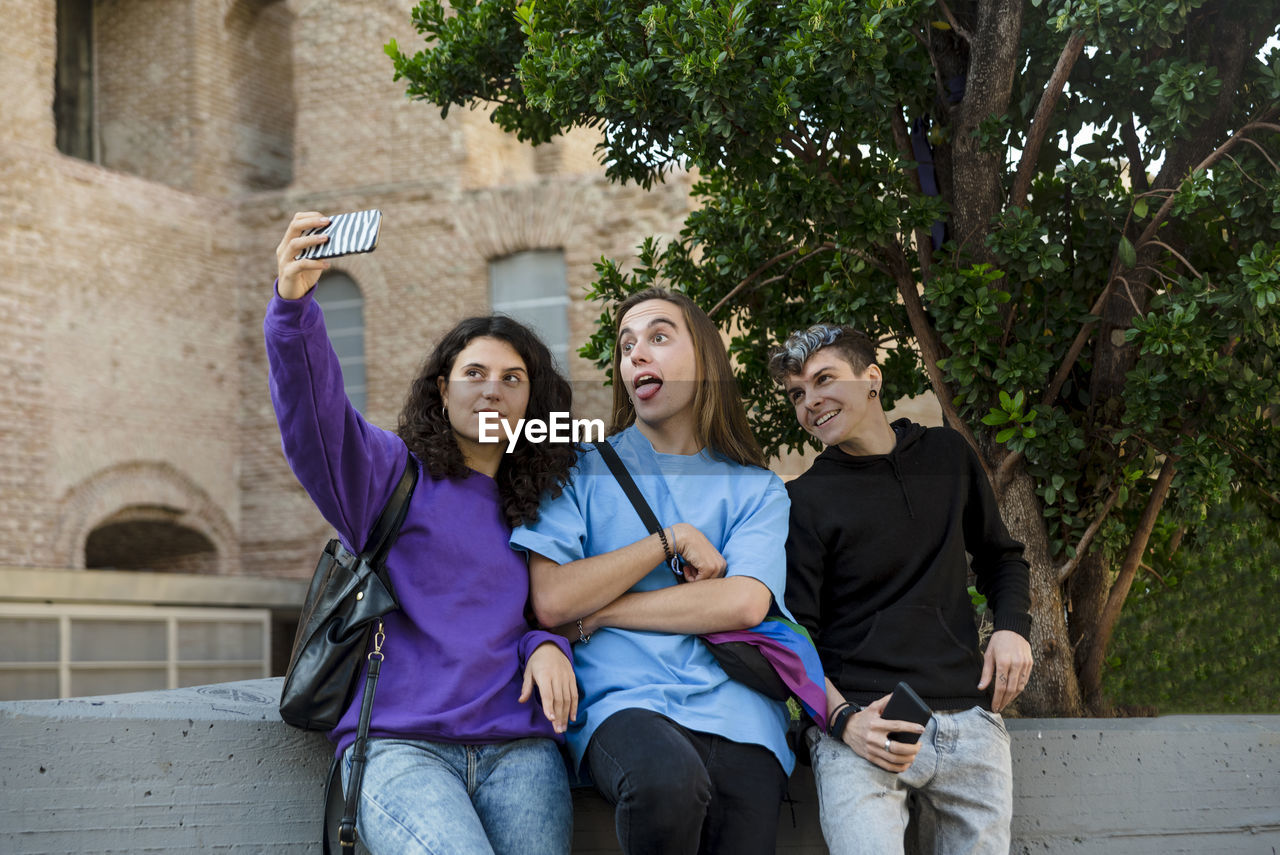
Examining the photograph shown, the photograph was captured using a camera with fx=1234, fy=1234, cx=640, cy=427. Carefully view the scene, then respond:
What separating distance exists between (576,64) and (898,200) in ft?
4.31

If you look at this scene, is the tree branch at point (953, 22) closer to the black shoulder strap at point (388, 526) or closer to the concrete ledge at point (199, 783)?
the concrete ledge at point (199, 783)

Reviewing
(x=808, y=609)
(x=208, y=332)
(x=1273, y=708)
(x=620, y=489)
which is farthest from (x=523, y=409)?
(x=208, y=332)

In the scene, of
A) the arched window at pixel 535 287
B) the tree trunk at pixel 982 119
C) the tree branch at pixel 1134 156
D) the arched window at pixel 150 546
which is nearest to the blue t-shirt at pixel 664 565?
the tree trunk at pixel 982 119

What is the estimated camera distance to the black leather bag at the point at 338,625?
270cm

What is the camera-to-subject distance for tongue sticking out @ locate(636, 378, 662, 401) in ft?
10.1

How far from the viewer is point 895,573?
3.05 m

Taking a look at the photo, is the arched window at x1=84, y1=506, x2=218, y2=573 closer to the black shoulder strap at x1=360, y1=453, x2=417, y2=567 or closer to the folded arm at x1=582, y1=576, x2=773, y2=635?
the black shoulder strap at x1=360, y1=453, x2=417, y2=567

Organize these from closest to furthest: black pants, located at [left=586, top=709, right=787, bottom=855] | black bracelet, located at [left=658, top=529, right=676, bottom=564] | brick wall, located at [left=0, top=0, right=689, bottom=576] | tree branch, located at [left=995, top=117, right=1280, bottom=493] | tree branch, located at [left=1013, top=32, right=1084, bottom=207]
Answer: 1. black pants, located at [left=586, top=709, right=787, bottom=855]
2. black bracelet, located at [left=658, top=529, right=676, bottom=564]
3. tree branch, located at [left=1013, top=32, right=1084, bottom=207]
4. tree branch, located at [left=995, top=117, right=1280, bottom=493]
5. brick wall, located at [left=0, top=0, right=689, bottom=576]

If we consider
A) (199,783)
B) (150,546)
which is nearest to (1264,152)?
(199,783)

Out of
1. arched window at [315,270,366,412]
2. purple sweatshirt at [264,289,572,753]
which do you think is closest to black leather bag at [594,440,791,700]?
purple sweatshirt at [264,289,572,753]

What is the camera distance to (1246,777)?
4.06 m

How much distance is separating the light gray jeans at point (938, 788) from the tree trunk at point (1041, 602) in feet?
5.76

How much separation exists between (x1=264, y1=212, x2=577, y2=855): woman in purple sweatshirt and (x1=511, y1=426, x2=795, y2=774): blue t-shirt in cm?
8

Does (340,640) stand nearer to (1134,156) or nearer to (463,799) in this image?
(463,799)
